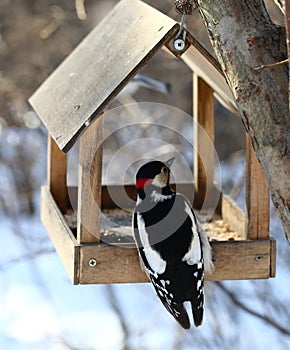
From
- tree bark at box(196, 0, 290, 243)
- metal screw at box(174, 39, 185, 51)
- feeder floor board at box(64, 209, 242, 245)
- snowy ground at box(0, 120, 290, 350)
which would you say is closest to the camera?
tree bark at box(196, 0, 290, 243)

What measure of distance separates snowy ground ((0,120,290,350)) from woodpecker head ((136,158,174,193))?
7.48ft

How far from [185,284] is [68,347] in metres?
2.84

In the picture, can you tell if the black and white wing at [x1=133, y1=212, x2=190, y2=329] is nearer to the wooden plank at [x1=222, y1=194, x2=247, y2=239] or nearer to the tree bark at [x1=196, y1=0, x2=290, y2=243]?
the wooden plank at [x1=222, y1=194, x2=247, y2=239]

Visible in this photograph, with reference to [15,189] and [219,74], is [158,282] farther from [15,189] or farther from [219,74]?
[15,189]

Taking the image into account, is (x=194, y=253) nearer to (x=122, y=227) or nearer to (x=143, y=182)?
(x=143, y=182)

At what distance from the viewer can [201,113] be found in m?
3.30

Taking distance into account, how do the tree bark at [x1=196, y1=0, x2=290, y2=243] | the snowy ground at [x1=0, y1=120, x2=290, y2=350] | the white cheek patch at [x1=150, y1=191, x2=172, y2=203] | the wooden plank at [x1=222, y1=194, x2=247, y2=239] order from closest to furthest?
the tree bark at [x1=196, y1=0, x2=290, y2=243] < the white cheek patch at [x1=150, y1=191, x2=172, y2=203] < the wooden plank at [x1=222, y1=194, x2=247, y2=239] < the snowy ground at [x1=0, y1=120, x2=290, y2=350]

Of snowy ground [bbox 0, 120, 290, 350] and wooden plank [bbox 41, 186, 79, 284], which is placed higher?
wooden plank [bbox 41, 186, 79, 284]

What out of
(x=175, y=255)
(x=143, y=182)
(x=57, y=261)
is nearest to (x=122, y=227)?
(x=143, y=182)

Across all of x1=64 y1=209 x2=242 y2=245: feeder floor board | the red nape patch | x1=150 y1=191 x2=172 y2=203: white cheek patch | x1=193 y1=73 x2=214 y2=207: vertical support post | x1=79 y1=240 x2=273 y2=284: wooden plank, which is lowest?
x1=79 y1=240 x2=273 y2=284: wooden plank

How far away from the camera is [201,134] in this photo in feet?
10.9

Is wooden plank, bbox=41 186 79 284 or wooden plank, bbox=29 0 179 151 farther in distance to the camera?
→ wooden plank, bbox=41 186 79 284

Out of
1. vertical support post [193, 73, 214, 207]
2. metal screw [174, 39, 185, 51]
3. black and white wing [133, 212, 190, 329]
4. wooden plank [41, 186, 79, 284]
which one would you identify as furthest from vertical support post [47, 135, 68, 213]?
metal screw [174, 39, 185, 51]

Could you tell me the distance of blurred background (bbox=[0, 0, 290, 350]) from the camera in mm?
4910
